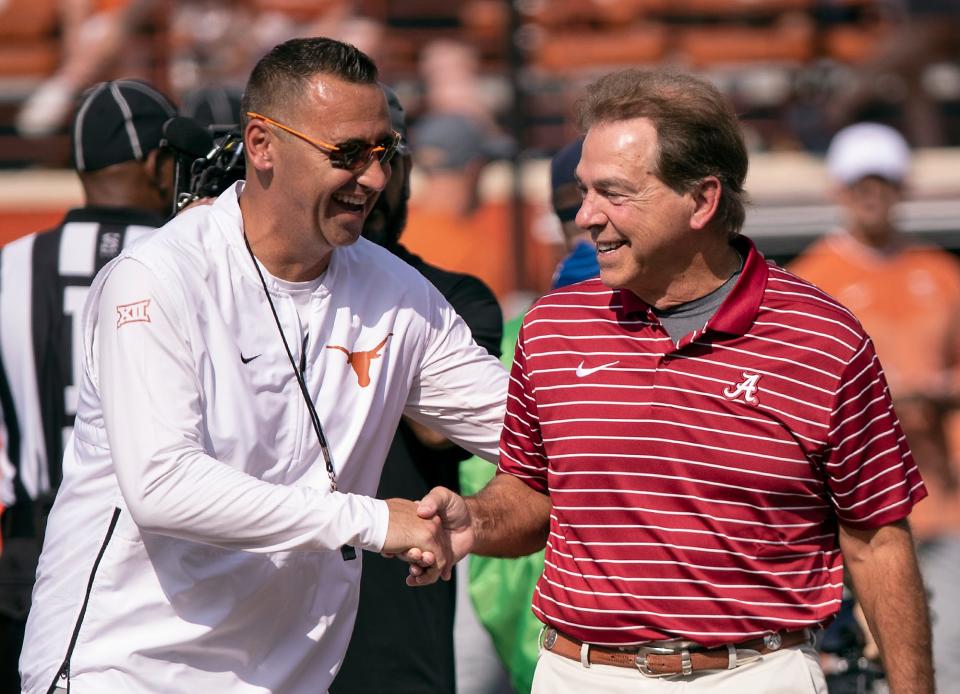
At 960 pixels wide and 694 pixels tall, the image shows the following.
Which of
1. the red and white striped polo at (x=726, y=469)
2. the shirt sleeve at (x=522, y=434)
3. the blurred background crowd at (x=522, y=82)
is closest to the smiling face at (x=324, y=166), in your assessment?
the shirt sleeve at (x=522, y=434)

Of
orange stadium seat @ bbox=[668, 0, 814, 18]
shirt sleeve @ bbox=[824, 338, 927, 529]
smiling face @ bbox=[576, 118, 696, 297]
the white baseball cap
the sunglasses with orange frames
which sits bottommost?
shirt sleeve @ bbox=[824, 338, 927, 529]

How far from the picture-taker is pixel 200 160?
342cm

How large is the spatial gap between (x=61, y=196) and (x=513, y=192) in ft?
10.7

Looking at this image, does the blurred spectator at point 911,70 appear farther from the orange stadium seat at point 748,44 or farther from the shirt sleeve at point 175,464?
the shirt sleeve at point 175,464

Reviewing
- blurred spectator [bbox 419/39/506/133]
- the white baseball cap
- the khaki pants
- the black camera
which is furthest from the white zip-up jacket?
blurred spectator [bbox 419/39/506/133]

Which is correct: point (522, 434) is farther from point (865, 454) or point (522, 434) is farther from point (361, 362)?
point (865, 454)

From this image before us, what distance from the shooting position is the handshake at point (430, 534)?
2.77 metres

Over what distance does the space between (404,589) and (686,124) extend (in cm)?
153

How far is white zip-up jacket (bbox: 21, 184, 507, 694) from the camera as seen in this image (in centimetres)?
264

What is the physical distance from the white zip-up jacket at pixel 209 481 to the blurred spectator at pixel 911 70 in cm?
841

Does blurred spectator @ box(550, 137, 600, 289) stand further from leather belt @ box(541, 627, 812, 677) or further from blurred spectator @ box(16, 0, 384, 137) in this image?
blurred spectator @ box(16, 0, 384, 137)

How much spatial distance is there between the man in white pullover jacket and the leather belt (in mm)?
423

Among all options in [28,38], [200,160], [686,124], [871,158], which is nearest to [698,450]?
[686,124]

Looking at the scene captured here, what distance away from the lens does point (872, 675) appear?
4285mm
